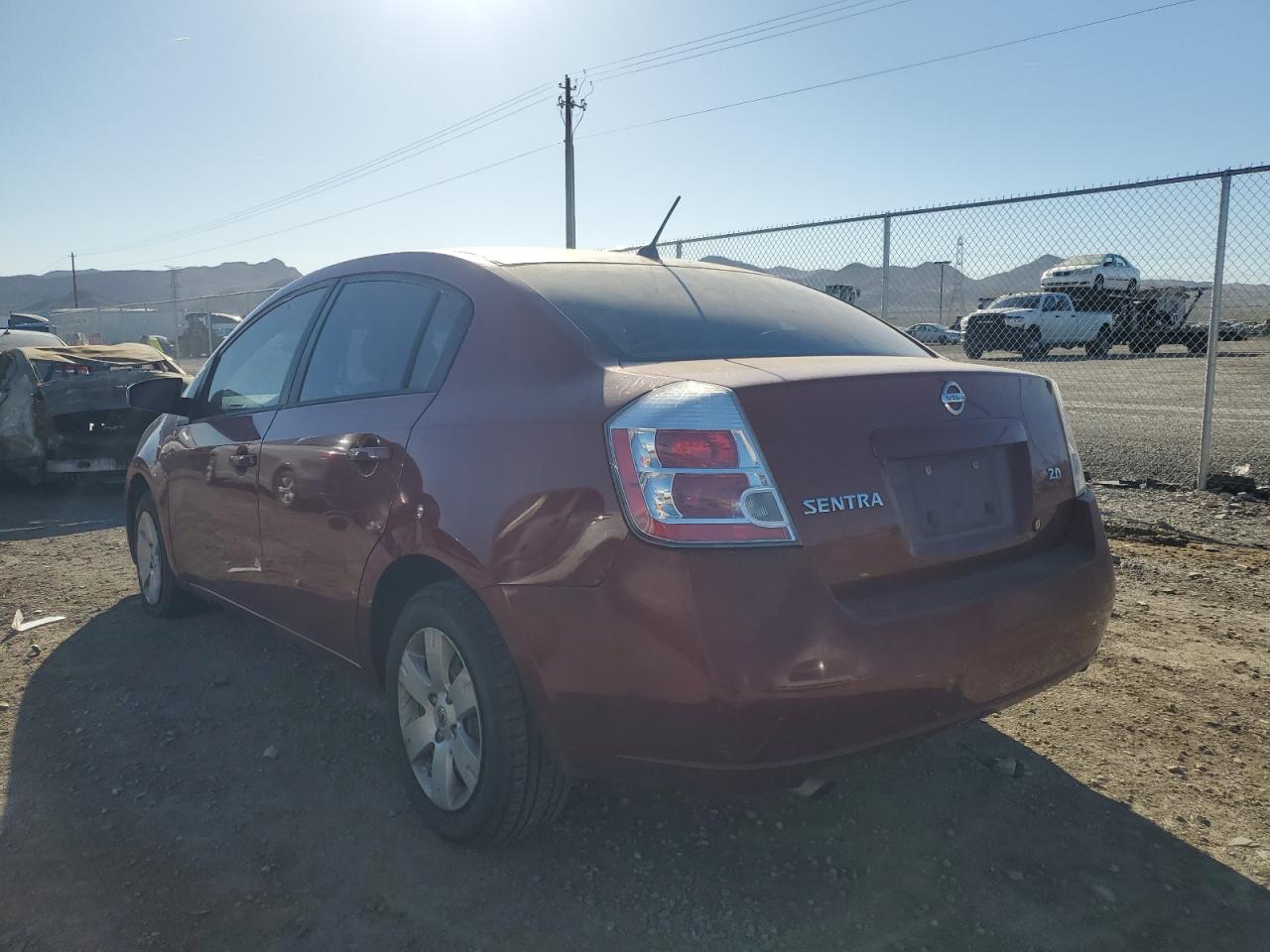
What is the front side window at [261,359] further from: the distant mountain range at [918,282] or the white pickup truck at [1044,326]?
the white pickup truck at [1044,326]

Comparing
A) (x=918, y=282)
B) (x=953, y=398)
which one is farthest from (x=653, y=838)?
(x=918, y=282)

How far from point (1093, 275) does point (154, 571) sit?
8360 mm

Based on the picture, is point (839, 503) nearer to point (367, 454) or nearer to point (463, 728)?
point (463, 728)

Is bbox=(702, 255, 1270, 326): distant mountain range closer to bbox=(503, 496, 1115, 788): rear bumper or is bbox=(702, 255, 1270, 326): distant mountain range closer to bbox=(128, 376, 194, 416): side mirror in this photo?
bbox=(128, 376, 194, 416): side mirror

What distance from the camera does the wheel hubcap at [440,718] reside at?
8.39ft

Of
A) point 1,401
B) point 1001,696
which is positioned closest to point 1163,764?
point 1001,696

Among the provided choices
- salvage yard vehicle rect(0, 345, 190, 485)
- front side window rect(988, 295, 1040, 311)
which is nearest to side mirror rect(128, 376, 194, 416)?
salvage yard vehicle rect(0, 345, 190, 485)

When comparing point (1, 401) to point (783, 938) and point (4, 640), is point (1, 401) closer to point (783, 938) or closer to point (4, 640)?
point (4, 640)

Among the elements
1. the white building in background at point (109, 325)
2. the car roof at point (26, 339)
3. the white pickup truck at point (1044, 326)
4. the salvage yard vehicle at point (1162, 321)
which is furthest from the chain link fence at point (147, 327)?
the salvage yard vehicle at point (1162, 321)

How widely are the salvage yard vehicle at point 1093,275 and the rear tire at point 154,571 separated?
6.64 m

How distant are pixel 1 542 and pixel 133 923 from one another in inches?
206

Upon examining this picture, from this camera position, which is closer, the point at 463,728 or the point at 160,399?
the point at 463,728

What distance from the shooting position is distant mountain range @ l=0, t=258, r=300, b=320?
139 m

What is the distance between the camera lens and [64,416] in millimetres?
8031
